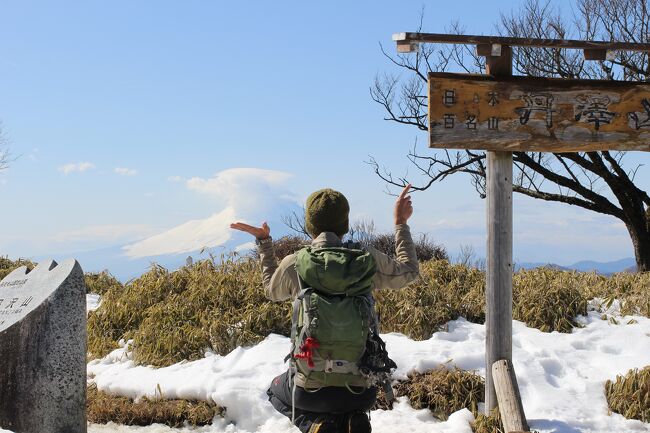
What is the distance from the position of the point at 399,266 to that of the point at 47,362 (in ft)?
12.6

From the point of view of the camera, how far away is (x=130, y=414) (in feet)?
23.0

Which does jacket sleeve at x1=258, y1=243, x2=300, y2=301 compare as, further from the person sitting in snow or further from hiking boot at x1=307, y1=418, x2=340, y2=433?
hiking boot at x1=307, y1=418, x2=340, y2=433

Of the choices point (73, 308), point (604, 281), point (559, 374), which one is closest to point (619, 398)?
point (559, 374)

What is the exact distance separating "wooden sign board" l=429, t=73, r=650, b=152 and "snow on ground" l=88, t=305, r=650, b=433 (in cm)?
222

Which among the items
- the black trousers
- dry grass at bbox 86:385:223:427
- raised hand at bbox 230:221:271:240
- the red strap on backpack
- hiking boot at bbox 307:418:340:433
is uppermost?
raised hand at bbox 230:221:271:240

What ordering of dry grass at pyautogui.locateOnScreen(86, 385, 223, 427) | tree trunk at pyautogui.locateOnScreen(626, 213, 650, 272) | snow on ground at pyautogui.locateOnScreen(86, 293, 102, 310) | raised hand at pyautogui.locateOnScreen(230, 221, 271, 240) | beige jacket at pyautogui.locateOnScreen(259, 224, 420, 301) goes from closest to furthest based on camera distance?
1. beige jacket at pyautogui.locateOnScreen(259, 224, 420, 301)
2. raised hand at pyautogui.locateOnScreen(230, 221, 271, 240)
3. dry grass at pyautogui.locateOnScreen(86, 385, 223, 427)
4. snow on ground at pyautogui.locateOnScreen(86, 293, 102, 310)
5. tree trunk at pyautogui.locateOnScreen(626, 213, 650, 272)

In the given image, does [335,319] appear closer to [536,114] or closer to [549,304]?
[536,114]

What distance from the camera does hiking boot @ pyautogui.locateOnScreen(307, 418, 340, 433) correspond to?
12.9 feet

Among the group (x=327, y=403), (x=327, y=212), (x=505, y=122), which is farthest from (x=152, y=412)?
(x=505, y=122)

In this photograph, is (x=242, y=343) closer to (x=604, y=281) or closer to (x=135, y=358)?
(x=135, y=358)

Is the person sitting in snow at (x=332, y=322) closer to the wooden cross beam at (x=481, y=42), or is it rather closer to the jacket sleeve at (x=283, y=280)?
the jacket sleeve at (x=283, y=280)

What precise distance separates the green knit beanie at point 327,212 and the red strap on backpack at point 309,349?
0.63m

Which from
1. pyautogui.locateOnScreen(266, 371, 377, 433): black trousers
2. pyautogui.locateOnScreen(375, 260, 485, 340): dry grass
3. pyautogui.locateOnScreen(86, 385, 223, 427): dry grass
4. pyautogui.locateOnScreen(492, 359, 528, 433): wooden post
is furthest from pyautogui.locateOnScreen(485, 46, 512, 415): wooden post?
pyautogui.locateOnScreen(86, 385, 223, 427): dry grass

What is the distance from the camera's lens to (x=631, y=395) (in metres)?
6.39
